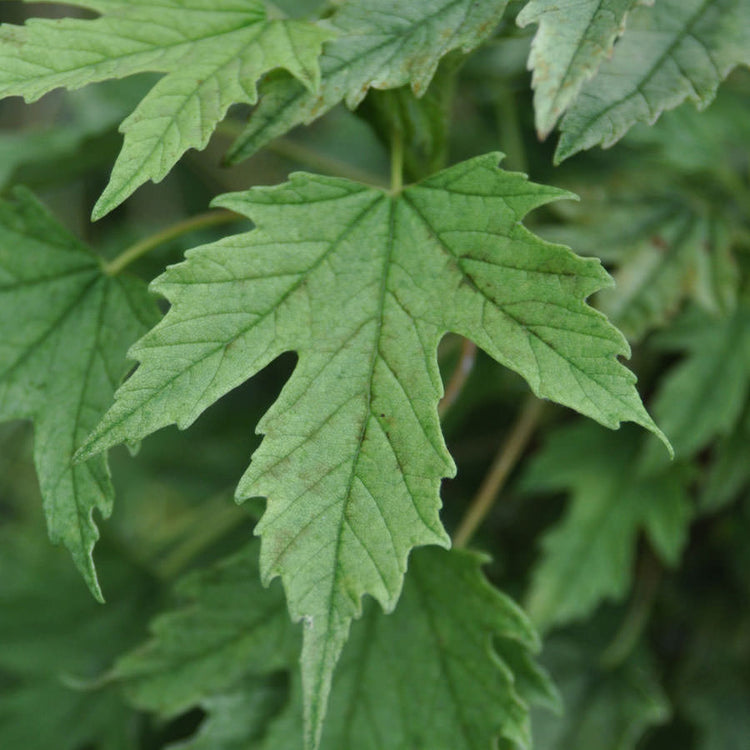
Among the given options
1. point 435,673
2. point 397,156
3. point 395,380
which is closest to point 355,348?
point 395,380

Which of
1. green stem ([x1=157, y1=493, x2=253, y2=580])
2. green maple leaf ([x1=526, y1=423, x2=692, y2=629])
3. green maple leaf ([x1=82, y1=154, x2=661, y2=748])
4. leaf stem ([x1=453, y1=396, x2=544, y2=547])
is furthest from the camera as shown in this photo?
green stem ([x1=157, y1=493, x2=253, y2=580])

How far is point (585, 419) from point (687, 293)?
0.23 metres

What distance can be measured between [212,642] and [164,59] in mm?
557

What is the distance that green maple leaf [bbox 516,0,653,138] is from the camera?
0.63m

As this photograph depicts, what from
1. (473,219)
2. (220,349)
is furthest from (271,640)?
(473,219)

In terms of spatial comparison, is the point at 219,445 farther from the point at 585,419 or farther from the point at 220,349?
the point at 220,349

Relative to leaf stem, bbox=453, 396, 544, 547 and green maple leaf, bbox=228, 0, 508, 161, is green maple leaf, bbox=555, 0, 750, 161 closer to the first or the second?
green maple leaf, bbox=228, 0, 508, 161

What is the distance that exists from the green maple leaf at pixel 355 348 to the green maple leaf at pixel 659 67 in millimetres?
89

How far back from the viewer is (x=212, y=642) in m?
0.91

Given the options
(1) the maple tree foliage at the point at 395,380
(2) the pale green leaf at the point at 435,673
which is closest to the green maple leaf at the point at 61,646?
(1) the maple tree foliage at the point at 395,380

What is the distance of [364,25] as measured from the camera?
757 mm

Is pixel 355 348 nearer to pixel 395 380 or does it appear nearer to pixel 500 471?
pixel 395 380

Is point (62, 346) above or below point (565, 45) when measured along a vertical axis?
below

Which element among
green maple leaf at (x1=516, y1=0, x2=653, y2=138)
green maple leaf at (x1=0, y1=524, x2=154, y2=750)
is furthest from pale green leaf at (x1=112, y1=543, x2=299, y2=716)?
green maple leaf at (x1=516, y1=0, x2=653, y2=138)
